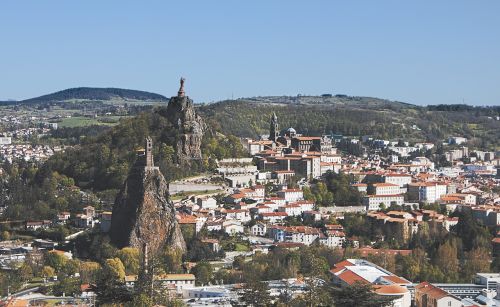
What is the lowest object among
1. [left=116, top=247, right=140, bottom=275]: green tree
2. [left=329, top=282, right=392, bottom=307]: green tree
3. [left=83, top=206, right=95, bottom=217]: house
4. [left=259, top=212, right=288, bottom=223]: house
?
[left=116, top=247, right=140, bottom=275]: green tree

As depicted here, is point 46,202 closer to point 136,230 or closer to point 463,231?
point 136,230

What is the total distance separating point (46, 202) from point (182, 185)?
27.2ft

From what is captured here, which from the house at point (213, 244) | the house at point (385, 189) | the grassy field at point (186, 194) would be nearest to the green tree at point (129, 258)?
the house at point (213, 244)

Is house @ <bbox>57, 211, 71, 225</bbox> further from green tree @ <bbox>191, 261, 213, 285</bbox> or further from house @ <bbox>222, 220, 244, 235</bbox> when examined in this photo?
green tree @ <bbox>191, 261, 213, 285</bbox>

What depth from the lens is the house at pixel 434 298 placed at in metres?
34.4

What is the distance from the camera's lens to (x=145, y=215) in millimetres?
48656

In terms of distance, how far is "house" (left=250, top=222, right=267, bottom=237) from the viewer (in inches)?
2062

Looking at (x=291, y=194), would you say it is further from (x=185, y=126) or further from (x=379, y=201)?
(x=185, y=126)

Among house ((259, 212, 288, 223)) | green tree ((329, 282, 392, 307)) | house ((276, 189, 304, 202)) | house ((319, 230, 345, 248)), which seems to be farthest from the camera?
house ((276, 189, 304, 202))

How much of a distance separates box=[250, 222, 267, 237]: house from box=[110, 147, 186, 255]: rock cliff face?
546cm

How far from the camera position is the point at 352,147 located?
90.4 m

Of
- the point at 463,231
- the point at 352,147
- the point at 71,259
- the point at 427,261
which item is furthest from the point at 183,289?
the point at 352,147

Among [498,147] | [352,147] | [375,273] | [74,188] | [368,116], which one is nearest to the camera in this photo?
[375,273]

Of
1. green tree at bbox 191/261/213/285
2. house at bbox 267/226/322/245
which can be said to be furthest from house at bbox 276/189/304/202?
green tree at bbox 191/261/213/285
